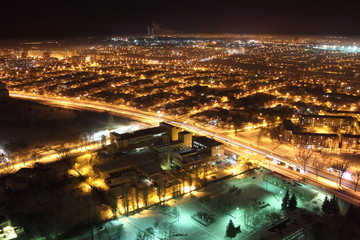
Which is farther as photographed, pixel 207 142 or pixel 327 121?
pixel 327 121

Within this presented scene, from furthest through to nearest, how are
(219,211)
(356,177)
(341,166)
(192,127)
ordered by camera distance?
(192,127)
(341,166)
(356,177)
(219,211)

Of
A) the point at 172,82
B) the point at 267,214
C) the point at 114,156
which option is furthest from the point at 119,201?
the point at 172,82

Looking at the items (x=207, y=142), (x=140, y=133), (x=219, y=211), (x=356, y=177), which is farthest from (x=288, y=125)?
(x=219, y=211)

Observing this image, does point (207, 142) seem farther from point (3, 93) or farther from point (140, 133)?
point (3, 93)

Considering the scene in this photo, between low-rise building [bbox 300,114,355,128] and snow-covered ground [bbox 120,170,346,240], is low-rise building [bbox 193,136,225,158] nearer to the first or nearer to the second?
snow-covered ground [bbox 120,170,346,240]

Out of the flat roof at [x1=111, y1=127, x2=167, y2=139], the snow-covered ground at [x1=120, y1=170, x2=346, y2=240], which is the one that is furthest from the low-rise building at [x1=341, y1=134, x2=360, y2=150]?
the flat roof at [x1=111, y1=127, x2=167, y2=139]

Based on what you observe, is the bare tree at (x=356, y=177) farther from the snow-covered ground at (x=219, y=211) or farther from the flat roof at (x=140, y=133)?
the flat roof at (x=140, y=133)

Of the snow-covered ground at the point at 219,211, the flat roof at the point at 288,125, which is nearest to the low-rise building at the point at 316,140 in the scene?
the flat roof at the point at 288,125
